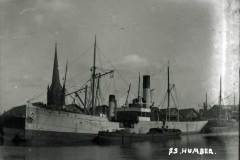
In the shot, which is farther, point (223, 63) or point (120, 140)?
point (120, 140)

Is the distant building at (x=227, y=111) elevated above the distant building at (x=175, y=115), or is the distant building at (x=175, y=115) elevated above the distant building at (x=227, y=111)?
the distant building at (x=227, y=111)

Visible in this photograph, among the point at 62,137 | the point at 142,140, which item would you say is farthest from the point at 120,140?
the point at 62,137

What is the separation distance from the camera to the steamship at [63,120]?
22.5 metres

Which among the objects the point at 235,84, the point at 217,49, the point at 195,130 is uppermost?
the point at 217,49

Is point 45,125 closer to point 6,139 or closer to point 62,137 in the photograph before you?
point 62,137

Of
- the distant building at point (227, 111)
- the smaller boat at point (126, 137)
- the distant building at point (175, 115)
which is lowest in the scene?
the smaller boat at point (126, 137)

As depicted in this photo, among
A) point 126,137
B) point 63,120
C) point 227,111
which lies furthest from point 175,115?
point 63,120

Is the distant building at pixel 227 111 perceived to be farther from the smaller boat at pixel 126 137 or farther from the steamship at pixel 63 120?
the steamship at pixel 63 120

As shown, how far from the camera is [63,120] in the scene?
23609 millimetres

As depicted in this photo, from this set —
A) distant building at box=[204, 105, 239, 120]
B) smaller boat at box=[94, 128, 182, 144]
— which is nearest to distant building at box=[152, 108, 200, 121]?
distant building at box=[204, 105, 239, 120]

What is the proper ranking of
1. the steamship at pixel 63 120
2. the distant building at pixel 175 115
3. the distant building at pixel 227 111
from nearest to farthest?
1. the distant building at pixel 227 111
2. the steamship at pixel 63 120
3. the distant building at pixel 175 115

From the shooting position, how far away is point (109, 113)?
29453mm

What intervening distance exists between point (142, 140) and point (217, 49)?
47.9ft

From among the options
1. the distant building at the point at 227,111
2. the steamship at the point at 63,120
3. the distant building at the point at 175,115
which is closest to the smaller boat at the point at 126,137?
the steamship at the point at 63,120
